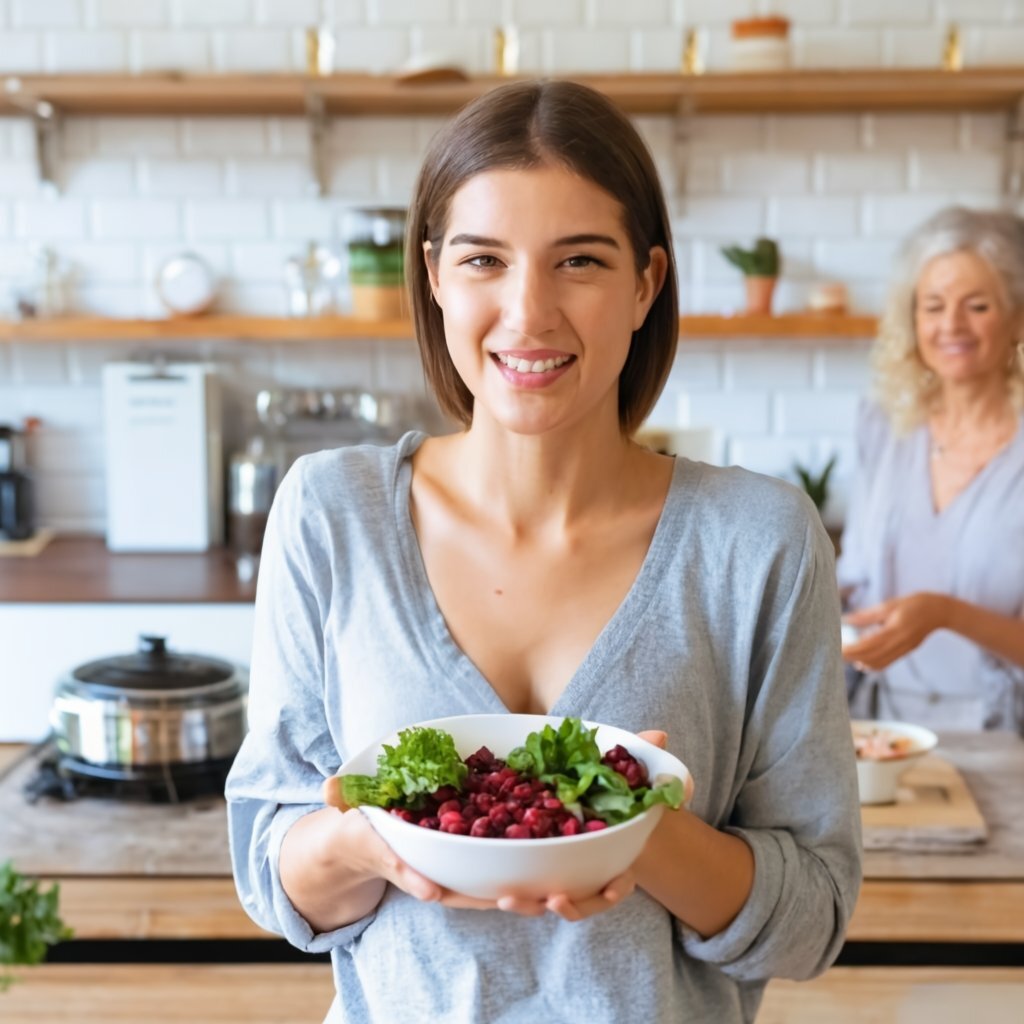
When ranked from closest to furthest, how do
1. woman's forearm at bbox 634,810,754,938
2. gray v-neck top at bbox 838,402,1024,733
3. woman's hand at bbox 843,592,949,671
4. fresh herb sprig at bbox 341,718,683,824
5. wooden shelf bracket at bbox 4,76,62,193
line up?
1. fresh herb sprig at bbox 341,718,683,824
2. woman's forearm at bbox 634,810,754,938
3. woman's hand at bbox 843,592,949,671
4. gray v-neck top at bbox 838,402,1024,733
5. wooden shelf bracket at bbox 4,76,62,193

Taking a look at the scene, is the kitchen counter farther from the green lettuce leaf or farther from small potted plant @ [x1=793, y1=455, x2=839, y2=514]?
small potted plant @ [x1=793, y1=455, x2=839, y2=514]

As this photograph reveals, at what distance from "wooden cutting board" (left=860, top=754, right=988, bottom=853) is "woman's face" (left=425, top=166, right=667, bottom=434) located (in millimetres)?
839

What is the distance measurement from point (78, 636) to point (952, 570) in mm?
1842

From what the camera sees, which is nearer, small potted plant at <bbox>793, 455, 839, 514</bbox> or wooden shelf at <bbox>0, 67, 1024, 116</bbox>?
wooden shelf at <bbox>0, 67, 1024, 116</bbox>

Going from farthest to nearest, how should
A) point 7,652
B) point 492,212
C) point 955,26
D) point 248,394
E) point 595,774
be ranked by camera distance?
point 248,394
point 955,26
point 7,652
point 492,212
point 595,774

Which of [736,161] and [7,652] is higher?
[736,161]

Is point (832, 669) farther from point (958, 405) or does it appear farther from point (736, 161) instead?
point (736, 161)

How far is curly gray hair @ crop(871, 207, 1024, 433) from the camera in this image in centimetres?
257

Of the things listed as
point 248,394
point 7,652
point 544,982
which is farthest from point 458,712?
point 248,394

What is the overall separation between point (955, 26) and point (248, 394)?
2.00 meters

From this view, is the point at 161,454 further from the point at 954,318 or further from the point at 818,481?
the point at 954,318

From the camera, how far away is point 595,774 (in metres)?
0.97

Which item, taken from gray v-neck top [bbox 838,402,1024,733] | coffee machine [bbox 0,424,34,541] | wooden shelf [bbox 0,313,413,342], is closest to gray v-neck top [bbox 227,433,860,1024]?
gray v-neck top [bbox 838,402,1024,733]

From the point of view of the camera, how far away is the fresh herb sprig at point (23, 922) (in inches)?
33.7
